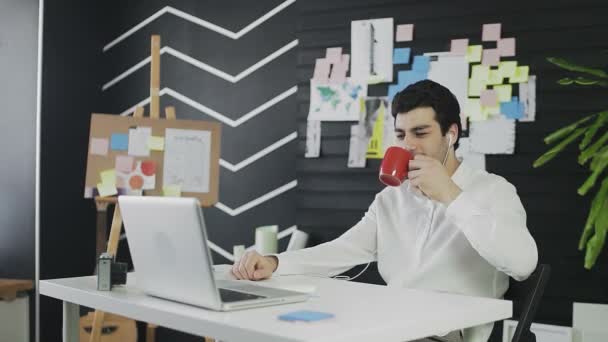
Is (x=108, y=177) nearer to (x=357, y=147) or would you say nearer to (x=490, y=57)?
(x=357, y=147)

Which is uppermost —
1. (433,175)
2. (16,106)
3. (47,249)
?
(16,106)

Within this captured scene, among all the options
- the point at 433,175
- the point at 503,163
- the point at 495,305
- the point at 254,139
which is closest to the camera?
the point at 495,305

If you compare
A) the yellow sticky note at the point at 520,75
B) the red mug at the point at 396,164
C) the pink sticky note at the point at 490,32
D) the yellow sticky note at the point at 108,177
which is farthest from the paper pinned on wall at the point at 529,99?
the yellow sticky note at the point at 108,177

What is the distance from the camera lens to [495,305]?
65.3 inches

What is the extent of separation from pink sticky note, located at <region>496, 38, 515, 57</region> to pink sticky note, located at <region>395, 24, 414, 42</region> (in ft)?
1.43

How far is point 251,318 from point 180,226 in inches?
9.8

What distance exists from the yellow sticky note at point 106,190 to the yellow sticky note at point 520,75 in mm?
1951

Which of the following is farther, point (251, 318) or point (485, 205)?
point (485, 205)

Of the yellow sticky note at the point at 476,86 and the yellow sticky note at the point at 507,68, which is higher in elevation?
the yellow sticky note at the point at 507,68

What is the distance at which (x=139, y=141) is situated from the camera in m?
3.68

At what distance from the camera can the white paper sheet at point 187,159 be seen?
12.3ft

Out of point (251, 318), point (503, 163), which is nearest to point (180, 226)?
point (251, 318)

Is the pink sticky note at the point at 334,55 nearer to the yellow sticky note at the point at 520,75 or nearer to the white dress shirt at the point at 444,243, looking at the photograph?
the yellow sticky note at the point at 520,75

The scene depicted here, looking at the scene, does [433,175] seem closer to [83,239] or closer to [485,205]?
[485,205]
